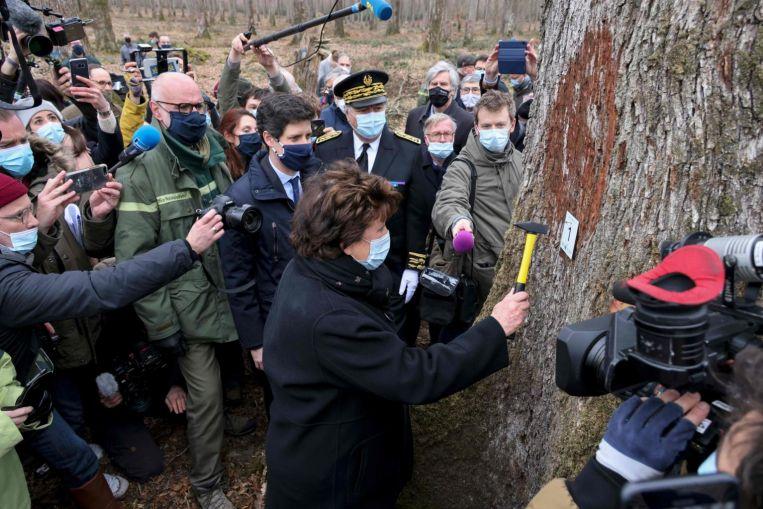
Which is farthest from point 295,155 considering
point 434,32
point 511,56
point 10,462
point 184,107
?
point 434,32

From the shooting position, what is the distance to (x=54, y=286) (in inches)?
90.8

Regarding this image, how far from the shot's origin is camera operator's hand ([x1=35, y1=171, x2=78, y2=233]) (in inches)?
103

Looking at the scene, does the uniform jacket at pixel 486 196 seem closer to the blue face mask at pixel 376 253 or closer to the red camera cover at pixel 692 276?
the blue face mask at pixel 376 253

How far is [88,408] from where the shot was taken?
3.50 metres

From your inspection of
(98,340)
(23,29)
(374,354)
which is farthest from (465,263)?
(23,29)

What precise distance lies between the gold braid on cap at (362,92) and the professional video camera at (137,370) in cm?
217

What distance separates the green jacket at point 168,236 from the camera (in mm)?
2965

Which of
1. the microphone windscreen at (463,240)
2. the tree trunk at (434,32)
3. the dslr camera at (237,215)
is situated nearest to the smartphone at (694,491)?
the microphone windscreen at (463,240)

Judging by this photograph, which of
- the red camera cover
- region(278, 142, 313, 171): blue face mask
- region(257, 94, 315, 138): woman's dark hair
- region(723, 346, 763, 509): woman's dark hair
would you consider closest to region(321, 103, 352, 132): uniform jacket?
region(257, 94, 315, 138): woman's dark hair

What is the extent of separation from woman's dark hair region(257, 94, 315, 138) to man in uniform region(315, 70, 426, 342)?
691mm

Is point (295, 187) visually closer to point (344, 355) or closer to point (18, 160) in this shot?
point (18, 160)

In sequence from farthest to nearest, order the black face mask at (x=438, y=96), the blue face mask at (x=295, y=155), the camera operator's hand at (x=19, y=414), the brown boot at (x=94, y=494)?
the black face mask at (x=438, y=96) → the blue face mask at (x=295, y=155) → the brown boot at (x=94, y=494) → the camera operator's hand at (x=19, y=414)

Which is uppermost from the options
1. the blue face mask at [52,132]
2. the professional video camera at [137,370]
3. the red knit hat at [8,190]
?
the red knit hat at [8,190]

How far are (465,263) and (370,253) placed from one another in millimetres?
1659
